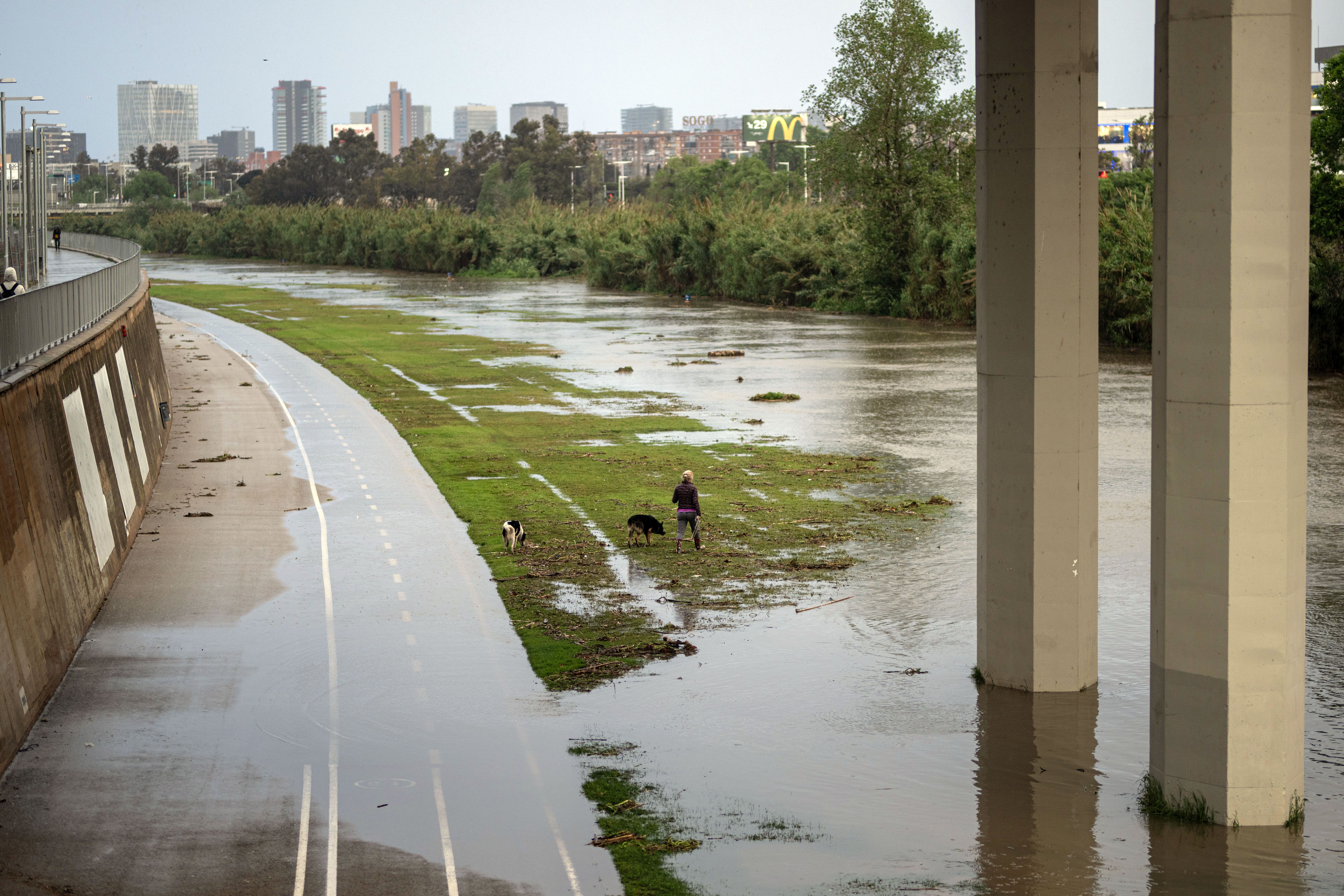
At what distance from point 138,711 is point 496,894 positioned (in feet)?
23.8

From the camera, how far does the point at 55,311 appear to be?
26.7 metres

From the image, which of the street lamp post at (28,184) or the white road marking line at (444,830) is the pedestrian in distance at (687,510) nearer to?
the white road marking line at (444,830)

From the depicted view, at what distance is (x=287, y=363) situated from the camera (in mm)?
60438

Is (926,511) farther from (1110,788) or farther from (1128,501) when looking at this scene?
(1110,788)

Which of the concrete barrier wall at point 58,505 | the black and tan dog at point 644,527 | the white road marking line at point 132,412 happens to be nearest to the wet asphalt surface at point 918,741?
the concrete barrier wall at point 58,505

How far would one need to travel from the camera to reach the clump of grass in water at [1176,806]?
579 inches

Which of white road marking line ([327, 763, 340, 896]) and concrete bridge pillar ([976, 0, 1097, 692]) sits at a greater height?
concrete bridge pillar ([976, 0, 1097, 692])

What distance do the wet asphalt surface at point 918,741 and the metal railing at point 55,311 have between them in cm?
557

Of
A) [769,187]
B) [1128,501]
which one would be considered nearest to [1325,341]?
[1128,501]

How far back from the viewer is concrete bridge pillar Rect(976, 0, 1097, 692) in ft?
59.9

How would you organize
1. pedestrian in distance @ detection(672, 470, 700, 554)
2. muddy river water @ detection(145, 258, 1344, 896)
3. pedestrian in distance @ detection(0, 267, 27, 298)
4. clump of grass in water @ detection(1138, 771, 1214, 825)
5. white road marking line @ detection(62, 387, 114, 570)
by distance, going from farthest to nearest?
pedestrian in distance @ detection(0, 267, 27, 298) < pedestrian in distance @ detection(672, 470, 700, 554) < white road marking line @ detection(62, 387, 114, 570) < clump of grass in water @ detection(1138, 771, 1214, 825) < muddy river water @ detection(145, 258, 1344, 896)

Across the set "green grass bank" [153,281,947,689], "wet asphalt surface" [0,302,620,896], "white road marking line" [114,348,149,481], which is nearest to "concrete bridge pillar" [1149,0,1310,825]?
"wet asphalt surface" [0,302,620,896]

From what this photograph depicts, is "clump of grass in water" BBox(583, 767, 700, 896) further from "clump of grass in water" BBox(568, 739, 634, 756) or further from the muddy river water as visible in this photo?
"clump of grass in water" BBox(568, 739, 634, 756)

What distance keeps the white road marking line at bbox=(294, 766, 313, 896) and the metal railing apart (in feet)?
28.1
